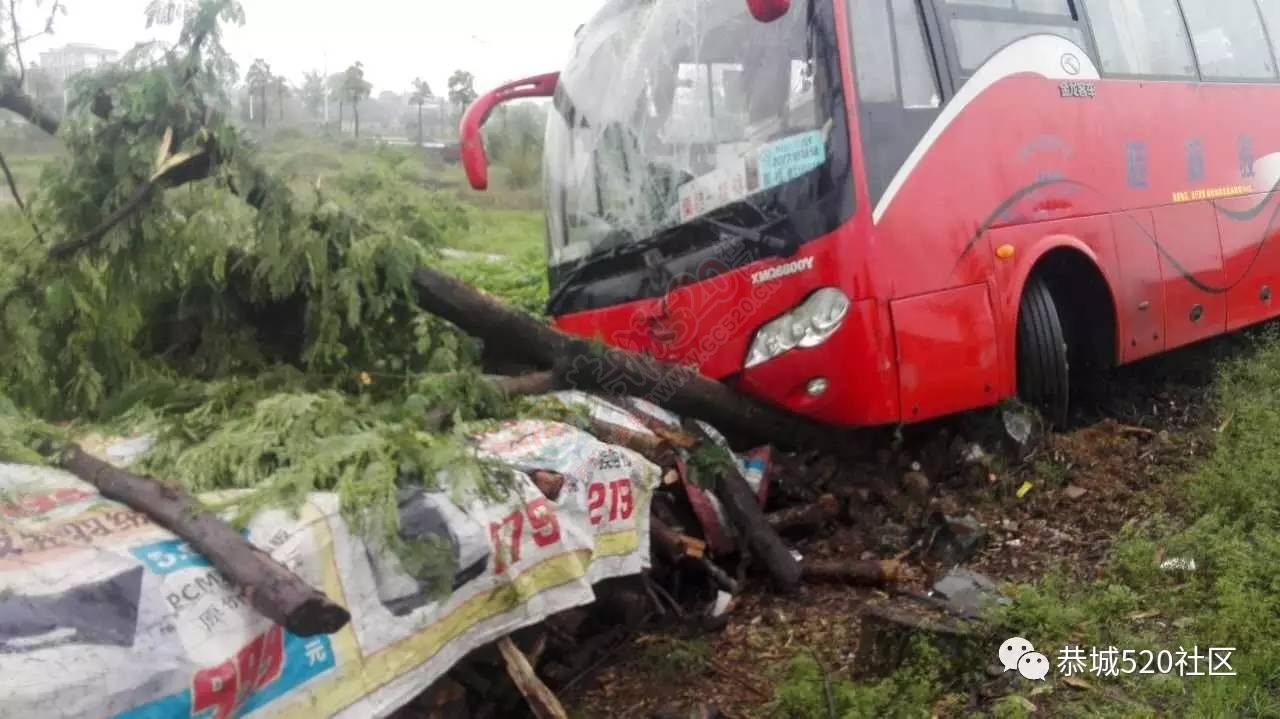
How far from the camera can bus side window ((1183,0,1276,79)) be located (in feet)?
22.7

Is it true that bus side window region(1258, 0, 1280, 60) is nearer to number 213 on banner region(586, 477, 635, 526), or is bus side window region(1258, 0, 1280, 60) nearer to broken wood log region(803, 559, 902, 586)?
broken wood log region(803, 559, 902, 586)

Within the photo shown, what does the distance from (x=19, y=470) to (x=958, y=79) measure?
4.08 meters

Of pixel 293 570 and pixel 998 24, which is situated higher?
pixel 998 24

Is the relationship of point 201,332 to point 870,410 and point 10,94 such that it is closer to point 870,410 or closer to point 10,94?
point 10,94

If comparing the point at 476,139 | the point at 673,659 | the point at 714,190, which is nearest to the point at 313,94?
the point at 476,139

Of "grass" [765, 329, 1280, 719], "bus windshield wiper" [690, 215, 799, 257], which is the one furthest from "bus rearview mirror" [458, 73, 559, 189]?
"grass" [765, 329, 1280, 719]

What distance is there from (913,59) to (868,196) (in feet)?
2.70

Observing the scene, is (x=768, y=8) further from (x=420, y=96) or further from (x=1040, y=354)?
(x=420, y=96)

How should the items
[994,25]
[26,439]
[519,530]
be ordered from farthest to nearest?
[994,25] → [26,439] → [519,530]

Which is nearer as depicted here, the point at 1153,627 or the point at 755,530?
the point at 1153,627

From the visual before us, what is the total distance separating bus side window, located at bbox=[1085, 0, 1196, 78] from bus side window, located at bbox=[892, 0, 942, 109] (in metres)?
1.50

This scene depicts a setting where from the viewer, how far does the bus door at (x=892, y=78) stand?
4.64 meters

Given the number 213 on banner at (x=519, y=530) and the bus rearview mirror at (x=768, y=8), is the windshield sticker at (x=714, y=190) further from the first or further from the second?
the number 213 on banner at (x=519, y=530)

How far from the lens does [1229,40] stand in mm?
7223
